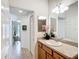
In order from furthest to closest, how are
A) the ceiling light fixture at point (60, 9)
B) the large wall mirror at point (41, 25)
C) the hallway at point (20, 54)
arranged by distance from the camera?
the hallway at point (20, 54) → the large wall mirror at point (41, 25) → the ceiling light fixture at point (60, 9)

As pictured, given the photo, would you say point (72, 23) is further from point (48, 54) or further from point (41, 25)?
point (41, 25)

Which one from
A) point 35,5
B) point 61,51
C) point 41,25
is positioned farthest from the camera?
point 41,25

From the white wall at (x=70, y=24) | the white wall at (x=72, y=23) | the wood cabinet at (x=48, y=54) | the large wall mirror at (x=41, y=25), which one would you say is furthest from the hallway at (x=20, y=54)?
the white wall at (x=72, y=23)

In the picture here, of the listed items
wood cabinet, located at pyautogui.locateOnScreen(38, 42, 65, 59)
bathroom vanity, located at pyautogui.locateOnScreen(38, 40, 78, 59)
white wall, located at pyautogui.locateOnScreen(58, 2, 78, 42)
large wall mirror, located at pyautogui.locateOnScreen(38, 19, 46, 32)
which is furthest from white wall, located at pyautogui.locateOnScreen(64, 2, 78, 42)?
large wall mirror, located at pyautogui.locateOnScreen(38, 19, 46, 32)

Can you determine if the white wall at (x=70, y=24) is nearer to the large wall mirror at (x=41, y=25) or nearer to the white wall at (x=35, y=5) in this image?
the large wall mirror at (x=41, y=25)

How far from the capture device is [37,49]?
4.08m

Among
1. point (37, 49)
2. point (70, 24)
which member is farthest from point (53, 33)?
point (70, 24)

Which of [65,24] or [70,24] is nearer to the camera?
[70,24]

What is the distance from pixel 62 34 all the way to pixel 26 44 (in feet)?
14.3

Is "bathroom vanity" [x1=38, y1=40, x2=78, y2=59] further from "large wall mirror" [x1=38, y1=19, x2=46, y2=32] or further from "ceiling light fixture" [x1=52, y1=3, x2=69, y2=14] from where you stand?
"large wall mirror" [x1=38, y1=19, x2=46, y2=32]

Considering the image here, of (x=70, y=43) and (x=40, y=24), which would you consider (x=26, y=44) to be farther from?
(x=70, y=43)

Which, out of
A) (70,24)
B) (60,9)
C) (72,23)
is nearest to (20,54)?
(60,9)

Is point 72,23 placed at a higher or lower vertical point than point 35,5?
lower

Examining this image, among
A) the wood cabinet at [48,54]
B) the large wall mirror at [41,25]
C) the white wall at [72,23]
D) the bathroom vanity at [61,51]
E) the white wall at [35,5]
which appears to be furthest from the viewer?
the large wall mirror at [41,25]
